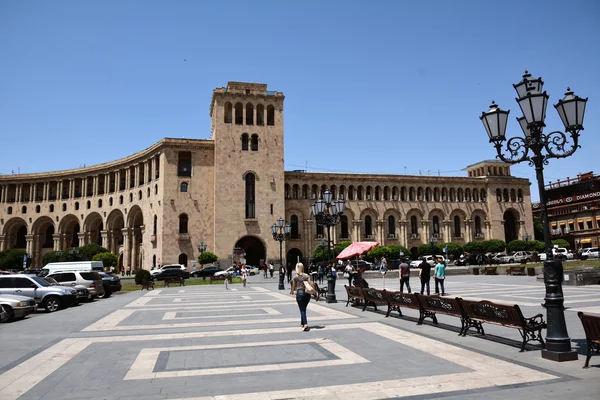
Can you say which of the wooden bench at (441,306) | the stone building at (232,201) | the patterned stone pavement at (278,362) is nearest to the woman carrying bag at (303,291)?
the patterned stone pavement at (278,362)

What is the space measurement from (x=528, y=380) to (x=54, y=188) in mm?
69890

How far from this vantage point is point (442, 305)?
997cm

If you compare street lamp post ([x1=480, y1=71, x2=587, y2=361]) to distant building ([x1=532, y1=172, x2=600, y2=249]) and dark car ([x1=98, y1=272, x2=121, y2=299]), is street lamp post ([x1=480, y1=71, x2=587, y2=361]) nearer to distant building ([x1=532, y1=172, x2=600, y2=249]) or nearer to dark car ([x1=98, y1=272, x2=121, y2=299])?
dark car ([x1=98, y1=272, x2=121, y2=299])

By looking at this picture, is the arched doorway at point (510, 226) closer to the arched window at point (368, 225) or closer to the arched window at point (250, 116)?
the arched window at point (368, 225)

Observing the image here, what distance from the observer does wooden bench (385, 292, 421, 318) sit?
36.3ft

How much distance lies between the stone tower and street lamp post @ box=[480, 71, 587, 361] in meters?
41.4

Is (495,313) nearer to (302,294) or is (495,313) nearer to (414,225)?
(302,294)

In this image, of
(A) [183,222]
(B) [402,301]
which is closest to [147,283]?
(B) [402,301]

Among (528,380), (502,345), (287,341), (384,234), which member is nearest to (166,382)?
(287,341)

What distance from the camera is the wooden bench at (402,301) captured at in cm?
1106

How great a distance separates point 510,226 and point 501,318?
60.8 m

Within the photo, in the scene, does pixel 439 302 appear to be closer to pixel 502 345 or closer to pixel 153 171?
pixel 502 345

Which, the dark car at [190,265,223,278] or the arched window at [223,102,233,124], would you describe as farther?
the arched window at [223,102,233,124]

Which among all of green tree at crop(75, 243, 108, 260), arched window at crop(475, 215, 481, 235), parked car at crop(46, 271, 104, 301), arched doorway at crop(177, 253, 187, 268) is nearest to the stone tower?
arched doorway at crop(177, 253, 187, 268)
